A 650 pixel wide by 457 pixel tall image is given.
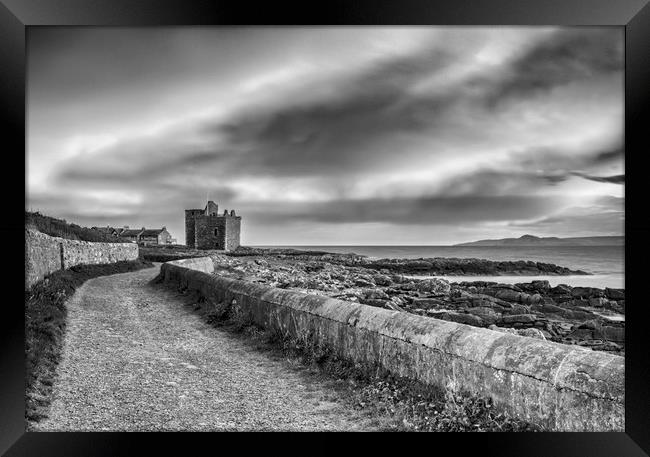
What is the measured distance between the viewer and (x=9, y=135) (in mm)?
3531

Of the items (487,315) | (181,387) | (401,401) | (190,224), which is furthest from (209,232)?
(401,401)

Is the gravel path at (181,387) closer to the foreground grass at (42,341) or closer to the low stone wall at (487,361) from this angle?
the foreground grass at (42,341)

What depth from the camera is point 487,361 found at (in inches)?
131

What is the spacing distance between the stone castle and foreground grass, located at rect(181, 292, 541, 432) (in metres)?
47.2

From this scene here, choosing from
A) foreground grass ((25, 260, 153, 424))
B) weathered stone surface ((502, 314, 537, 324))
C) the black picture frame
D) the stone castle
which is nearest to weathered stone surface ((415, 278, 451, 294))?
weathered stone surface ((502, 314, 537, 324))

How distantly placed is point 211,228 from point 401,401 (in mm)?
49934

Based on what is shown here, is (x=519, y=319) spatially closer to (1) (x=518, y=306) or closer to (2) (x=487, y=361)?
(1) (x=518, y=306)

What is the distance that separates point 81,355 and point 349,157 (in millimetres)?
11978

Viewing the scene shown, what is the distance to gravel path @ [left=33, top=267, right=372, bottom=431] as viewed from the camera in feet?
13.4

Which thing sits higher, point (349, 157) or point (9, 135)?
point (349, 157)

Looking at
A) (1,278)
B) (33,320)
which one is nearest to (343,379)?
(1,278)

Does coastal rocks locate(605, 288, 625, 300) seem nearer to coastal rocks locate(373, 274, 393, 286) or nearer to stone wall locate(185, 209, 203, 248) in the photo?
coastal rocks locate(373, 274, 393, 286)

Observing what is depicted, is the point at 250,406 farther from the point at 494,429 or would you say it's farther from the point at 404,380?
the point at 494,429

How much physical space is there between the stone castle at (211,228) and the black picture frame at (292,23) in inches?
1903
